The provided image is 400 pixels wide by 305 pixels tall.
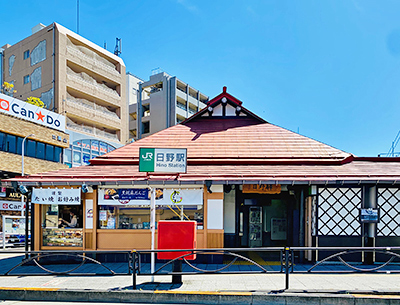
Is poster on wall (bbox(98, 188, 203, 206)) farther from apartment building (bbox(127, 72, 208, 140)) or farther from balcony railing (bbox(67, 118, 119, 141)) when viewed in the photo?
apartment building (bbox(127, 72, 208, 140))

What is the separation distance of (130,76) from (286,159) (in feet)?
160

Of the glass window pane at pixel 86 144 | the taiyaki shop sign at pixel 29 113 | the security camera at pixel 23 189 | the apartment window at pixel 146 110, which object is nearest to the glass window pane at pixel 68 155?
the glass window pane at pixel 86 144

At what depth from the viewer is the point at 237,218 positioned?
11.8m

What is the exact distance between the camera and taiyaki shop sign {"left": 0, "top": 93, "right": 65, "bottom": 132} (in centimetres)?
2286

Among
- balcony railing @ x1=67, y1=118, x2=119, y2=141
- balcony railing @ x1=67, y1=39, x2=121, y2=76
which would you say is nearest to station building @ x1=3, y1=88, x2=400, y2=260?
balcony railing @ x1=67, y1=118, x2=119, y2=141

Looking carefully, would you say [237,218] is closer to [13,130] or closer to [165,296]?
[165,296]

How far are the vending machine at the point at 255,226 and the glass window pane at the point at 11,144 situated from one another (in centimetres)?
1940

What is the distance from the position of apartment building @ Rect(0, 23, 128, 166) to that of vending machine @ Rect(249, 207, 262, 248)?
23.5 meters

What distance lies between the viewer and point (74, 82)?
117 ft

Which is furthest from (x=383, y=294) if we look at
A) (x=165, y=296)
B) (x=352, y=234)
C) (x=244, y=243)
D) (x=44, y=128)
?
(x=44, y=128)

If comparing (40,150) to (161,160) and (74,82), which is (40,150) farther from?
(161,160)

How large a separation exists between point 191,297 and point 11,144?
2225 centimetres

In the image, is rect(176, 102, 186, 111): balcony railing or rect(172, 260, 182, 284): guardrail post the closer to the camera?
rect(172, 260, 182, 284): guardrail post

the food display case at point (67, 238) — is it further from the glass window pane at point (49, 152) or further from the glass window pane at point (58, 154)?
the glass window pane at point (58, 154)
